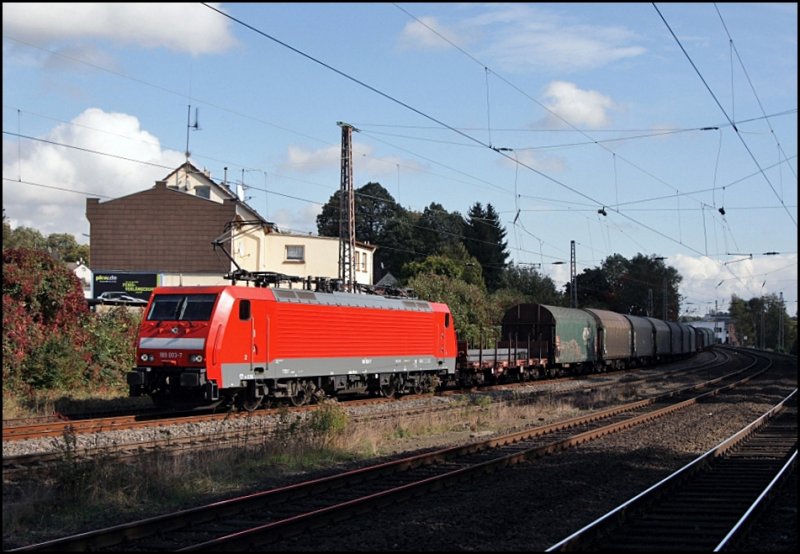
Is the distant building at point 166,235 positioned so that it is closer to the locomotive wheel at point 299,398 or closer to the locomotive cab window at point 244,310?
the locomotive wheel at point 299,398

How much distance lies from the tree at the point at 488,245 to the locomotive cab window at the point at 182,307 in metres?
82.3

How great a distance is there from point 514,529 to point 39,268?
20250mm

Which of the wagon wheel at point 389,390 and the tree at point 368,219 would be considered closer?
the wagon wheel at point 389,390

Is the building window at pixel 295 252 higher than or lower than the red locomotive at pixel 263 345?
higher

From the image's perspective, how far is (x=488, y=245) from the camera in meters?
105

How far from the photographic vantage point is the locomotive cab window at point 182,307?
65.3 feet

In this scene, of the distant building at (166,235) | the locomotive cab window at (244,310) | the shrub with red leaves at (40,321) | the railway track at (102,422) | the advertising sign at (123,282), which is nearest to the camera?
the railway track at (102,422)

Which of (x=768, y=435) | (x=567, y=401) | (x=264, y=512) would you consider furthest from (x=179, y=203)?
(x=264, y=512)

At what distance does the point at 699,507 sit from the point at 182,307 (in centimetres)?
1319

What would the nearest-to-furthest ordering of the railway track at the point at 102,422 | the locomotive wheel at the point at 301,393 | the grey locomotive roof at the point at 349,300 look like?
1. the railway track at the point at 102,422
2. the grey locomotive roof at the point at 349,300
3. the locomotive wheel at the point at 301,393

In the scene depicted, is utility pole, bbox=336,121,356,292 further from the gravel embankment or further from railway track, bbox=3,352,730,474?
the gravel embankment

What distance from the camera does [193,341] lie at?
19562mm

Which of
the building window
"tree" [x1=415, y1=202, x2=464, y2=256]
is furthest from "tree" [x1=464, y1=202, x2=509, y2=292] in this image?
the building window

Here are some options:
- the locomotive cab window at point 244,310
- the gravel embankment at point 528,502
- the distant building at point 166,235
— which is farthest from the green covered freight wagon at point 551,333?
the distant building at point 166,235
